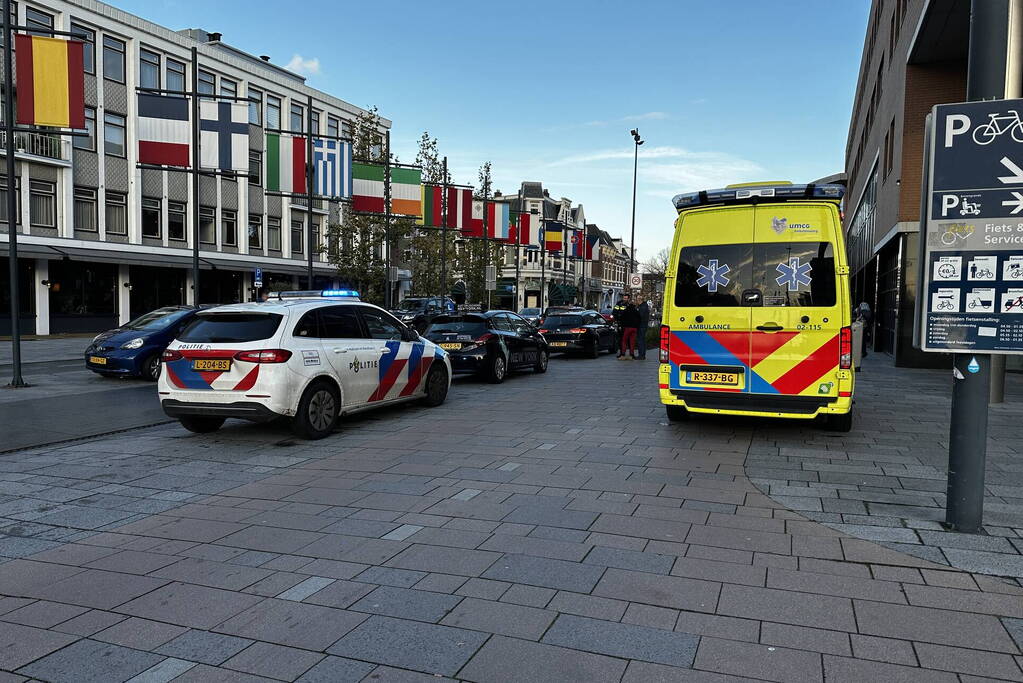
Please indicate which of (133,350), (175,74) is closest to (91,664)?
(133,350)

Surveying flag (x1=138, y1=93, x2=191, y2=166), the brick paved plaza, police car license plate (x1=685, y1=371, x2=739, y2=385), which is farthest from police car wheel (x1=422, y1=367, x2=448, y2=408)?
flag (x1=138, y1=93, x2=191, y2=166)

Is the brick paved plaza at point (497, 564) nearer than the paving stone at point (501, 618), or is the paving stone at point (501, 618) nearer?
the brick paved plaza at point (497, 564)

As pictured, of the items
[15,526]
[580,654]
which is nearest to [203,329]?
[15,526]

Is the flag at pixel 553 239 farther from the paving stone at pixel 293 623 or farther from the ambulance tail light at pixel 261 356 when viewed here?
the paving stone at pixel 293 623

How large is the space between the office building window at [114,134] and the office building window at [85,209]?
2240mm

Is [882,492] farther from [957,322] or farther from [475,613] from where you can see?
[475,613]

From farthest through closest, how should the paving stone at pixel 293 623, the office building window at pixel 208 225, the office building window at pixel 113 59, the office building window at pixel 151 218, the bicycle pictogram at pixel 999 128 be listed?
the office building window at pixel 208 225 → the office building window at pixel 151 218 → the office building window at pixel 113 59 → the bicycle pictogram at pixel 999 128 → the paving stone at pixel 293 623

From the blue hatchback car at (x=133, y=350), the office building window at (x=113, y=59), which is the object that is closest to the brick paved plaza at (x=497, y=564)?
the blue hatchback car at (x=133, y=350)

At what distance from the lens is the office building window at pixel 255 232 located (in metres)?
41.9

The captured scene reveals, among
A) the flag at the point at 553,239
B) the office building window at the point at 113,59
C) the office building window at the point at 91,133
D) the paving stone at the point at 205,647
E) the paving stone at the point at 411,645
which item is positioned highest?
the office building window at the point at 113,59

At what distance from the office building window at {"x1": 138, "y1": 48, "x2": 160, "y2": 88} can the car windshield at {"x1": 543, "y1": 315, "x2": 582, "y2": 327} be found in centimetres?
2394

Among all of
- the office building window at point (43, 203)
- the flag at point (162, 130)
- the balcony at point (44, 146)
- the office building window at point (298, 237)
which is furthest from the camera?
the office building window at point (298, 237)

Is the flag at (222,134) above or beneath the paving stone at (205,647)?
above

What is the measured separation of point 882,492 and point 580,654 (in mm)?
3934
